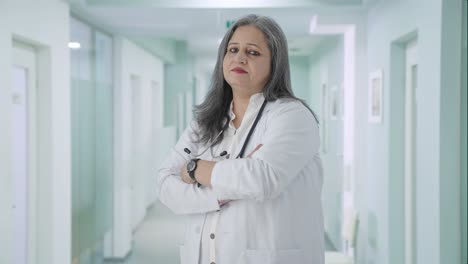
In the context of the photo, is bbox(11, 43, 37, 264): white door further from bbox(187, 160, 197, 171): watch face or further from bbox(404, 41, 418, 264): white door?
bbox(404, 41, 418, 264): white door

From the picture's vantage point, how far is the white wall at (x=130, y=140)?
5.80 metres

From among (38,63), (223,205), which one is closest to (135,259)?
Answer: (38,63)

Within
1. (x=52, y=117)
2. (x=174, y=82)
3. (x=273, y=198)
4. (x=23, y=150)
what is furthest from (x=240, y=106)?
(x=174, y=82)

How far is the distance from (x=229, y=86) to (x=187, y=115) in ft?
12.6

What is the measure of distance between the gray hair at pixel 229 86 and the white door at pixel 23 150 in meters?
1.88

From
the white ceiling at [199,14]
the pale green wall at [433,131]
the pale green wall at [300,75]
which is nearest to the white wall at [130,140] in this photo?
the white ceiling at [199,14]

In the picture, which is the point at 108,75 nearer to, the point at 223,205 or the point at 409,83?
the point at 409,83

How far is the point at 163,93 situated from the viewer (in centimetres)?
584

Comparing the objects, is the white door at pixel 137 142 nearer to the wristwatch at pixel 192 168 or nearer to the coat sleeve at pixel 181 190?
the coat sleeve at pixel 181 190

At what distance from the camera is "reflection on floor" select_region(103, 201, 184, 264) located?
556cm

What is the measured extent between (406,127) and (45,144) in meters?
2.43

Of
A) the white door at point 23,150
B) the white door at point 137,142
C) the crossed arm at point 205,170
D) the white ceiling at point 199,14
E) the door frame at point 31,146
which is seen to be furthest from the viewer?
the white door at point 137,142

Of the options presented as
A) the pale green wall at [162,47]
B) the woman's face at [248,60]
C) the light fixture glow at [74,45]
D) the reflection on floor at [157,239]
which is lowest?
the reflection on floor at [157,239]

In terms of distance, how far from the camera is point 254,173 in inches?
62.0
